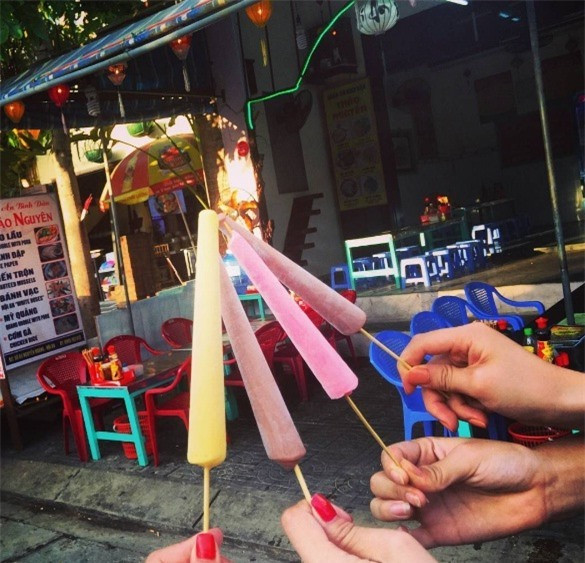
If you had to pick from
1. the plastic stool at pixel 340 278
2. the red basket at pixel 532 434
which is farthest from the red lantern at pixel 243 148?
the red basket at pixel 532 434

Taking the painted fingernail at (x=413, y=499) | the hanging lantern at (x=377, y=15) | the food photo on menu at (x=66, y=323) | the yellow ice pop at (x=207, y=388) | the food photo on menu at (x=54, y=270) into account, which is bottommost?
the food photo on menu at (x=66, y=323)

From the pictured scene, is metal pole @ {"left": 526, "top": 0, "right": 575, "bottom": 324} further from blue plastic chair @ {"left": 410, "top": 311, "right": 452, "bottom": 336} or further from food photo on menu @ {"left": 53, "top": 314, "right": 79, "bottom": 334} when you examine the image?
food photo on menu @ {"left": 53, "top": 314, "right": 79, "bottom": 334}

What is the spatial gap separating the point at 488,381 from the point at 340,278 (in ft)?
33.3

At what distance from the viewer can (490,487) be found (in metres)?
1.38

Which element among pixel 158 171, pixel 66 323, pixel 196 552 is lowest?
pixel 66 323

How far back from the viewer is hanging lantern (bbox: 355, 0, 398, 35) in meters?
6.55

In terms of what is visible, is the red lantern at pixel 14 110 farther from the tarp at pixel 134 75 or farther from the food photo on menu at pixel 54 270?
the food photo on menu at pixel 54 270

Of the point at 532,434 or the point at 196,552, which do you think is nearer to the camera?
the point at 196,552

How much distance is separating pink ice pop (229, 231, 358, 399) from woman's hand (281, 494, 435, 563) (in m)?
0.23

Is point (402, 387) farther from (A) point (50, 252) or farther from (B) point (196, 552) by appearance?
(A) point (50, 252)

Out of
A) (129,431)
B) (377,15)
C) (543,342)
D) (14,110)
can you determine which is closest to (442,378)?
(543,342)

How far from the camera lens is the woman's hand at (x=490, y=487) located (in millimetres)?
1354

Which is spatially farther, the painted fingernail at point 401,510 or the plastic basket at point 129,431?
the plastic basket at point 129,431

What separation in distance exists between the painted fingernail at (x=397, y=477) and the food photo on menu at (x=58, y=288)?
734 cm
